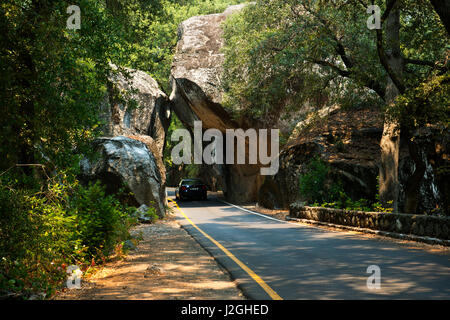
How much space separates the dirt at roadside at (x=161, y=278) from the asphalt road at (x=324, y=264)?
0.40m

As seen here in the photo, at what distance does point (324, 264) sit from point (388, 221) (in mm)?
5710

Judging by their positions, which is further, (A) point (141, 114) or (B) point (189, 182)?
(B) point (189, 182)

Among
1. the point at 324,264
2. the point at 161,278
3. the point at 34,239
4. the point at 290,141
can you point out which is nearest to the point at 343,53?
the point at 290,141

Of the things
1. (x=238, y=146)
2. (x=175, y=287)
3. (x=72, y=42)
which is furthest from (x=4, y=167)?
(x=238, y=146)

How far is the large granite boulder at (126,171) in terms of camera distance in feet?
73.1

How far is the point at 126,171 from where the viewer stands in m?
22.3

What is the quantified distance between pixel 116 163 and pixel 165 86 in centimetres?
3132

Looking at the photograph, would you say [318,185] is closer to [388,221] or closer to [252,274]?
[388,221]

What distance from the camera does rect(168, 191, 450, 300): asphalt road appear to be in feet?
24.3

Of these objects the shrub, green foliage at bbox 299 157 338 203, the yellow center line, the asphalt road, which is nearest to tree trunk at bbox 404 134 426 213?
the asphalt road

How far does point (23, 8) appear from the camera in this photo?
9.75 metres

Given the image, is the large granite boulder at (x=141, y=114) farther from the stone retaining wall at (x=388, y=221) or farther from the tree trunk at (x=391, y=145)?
the tree trunk at (x=391, y=145)

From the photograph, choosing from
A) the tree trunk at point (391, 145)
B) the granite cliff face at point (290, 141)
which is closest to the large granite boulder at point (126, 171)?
the granite cliff face at point (290, 141)

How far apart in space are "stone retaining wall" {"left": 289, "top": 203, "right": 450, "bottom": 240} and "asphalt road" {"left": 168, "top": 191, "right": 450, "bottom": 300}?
0.75 meters
